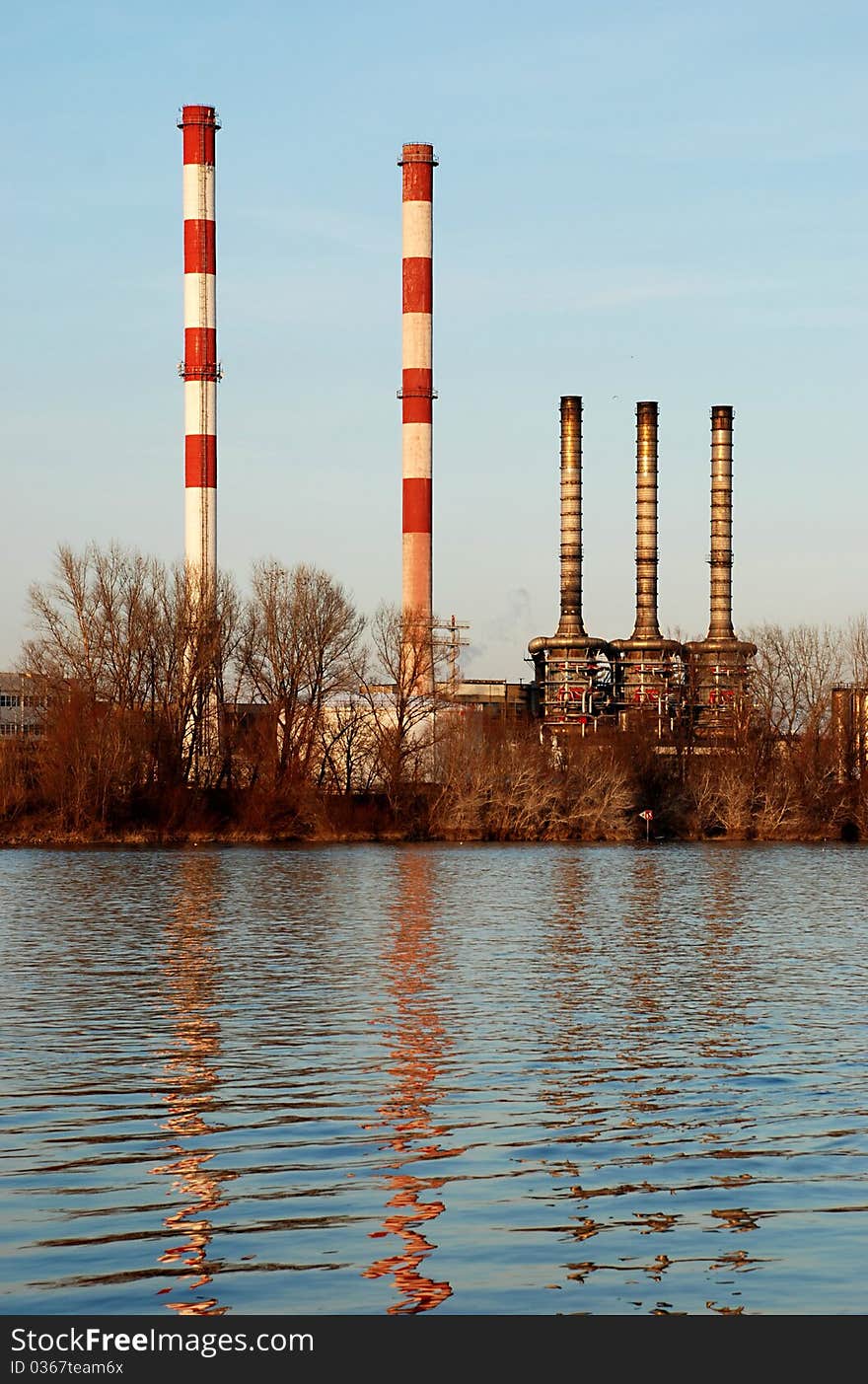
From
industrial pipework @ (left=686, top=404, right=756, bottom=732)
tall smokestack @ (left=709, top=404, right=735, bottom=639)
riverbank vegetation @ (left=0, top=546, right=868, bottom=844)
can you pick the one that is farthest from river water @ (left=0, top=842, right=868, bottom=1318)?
tall smokestack @ (left=709, top=404, right=735, bottom=639)

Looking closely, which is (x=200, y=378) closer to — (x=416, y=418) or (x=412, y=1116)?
(x=416, y=418)

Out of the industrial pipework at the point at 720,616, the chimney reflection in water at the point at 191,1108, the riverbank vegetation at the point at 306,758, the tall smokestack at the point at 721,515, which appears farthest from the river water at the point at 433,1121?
the tall smokestack at the point at 721,515

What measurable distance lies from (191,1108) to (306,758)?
44.3m

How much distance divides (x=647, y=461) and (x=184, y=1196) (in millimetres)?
63813

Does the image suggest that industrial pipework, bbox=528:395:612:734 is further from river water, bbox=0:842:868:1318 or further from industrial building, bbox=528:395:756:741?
river water, bbox=0:842:868:1318

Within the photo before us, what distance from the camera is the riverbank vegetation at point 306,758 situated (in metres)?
51.5

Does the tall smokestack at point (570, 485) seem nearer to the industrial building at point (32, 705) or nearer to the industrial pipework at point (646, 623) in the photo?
the industrial pipework at point (646, 623)

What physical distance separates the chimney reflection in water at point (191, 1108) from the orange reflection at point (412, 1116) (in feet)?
2.76

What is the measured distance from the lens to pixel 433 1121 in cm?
1161

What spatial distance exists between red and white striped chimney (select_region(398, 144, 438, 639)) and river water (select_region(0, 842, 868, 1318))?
37.0 metres

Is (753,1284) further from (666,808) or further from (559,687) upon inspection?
(559,687)

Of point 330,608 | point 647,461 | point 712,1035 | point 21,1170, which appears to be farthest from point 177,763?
point 21,1170

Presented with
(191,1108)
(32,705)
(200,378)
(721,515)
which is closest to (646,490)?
(721,515)

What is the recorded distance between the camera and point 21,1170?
10219 mm
